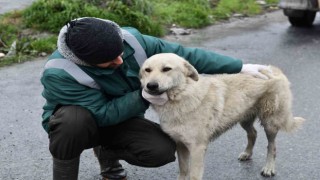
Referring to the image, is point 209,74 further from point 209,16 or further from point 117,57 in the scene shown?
point 209,16

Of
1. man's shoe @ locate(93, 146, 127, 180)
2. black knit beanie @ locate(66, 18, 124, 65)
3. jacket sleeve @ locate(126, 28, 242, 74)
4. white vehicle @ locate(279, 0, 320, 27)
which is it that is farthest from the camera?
white vehicle @ locate(279, 0, 320, 27)

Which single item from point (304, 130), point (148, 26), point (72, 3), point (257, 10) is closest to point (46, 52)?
point (72, 3)

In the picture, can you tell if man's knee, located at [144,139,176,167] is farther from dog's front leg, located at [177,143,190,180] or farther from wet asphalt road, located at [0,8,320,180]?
wet asphalt road, located at [0,8,320,180]

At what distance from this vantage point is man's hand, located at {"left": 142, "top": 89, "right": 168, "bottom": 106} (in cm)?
314

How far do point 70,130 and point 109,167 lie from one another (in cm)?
76

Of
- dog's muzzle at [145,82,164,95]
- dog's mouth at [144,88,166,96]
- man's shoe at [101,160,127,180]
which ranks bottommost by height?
man's shoe at [101,160,127,180]

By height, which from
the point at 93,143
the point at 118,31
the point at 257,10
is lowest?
the point at 257,10

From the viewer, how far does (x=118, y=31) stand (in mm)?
3162

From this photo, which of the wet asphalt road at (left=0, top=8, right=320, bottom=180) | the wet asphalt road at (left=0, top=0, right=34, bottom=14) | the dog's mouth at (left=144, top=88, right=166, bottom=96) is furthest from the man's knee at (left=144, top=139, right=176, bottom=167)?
the wet asphalt road at (left=0, top=0, right=34, bottom=14)

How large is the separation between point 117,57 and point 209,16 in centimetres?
653

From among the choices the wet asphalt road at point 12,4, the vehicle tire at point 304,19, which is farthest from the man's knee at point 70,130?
the vehicle tire at point 304,19

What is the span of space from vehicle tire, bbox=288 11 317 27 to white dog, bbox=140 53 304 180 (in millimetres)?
5807

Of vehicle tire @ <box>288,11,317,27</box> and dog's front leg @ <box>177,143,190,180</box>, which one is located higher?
dog's front leg @ <box>177,143,190,180</box>

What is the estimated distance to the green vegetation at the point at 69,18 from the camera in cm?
710
